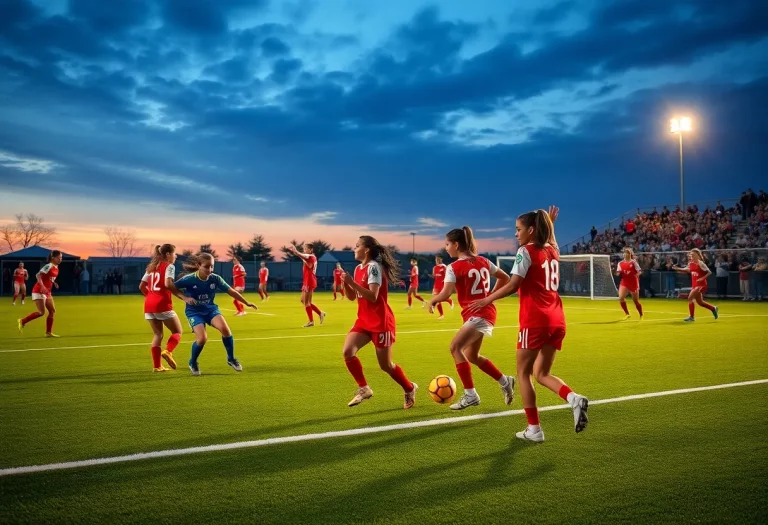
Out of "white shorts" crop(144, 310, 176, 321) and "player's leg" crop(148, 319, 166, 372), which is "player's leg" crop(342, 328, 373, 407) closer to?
"player's leg" crop(148, 319, 166, 372)

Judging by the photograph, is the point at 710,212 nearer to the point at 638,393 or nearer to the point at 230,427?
the point at 638,393

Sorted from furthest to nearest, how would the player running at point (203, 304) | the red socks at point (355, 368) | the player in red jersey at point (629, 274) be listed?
the player in red jersey at point (629, 274) → the player running at point (203, 304) → the red socks at point (355, 368)

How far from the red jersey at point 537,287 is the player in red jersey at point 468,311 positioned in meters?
1.26

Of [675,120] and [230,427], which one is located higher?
[675,120]

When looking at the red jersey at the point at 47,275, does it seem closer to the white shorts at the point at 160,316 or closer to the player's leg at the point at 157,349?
the white shorts at the point at 160,316

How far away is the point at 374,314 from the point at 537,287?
6.71ft

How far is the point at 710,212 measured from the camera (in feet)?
127

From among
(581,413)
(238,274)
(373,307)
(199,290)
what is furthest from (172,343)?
(238,274)

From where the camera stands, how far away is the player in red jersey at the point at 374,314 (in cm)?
676

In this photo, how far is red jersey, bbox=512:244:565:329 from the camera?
536 cm

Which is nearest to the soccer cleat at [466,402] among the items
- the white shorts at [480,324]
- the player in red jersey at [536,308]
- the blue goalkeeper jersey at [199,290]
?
the white shorts at [480,324]

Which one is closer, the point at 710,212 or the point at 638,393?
the point at 638,393

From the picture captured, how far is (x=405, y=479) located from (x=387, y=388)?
3722mm

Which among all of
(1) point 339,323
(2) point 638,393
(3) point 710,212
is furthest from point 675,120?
(2) point 638,393
